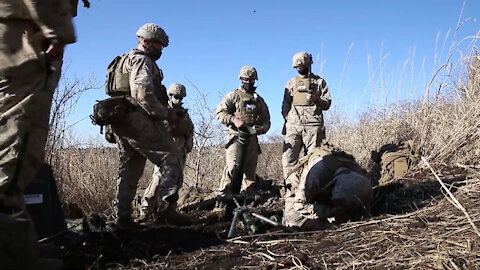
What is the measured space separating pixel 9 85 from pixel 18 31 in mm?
315

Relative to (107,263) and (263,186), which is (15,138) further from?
(263,186)

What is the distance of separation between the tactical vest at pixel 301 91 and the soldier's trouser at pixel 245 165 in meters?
0.85

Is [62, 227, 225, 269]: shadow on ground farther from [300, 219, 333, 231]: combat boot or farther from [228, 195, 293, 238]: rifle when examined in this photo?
[300, 219, 333, 231]: combat boot

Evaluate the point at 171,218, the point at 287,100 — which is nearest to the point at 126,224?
the point at 171,218

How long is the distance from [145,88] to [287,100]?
11.7 ft

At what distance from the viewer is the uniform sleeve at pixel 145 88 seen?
425 cm

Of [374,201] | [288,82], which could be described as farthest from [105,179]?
[374,201]

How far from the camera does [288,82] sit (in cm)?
747

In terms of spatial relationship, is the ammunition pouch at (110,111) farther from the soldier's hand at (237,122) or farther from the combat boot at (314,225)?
the soldier's hand at (237,122)

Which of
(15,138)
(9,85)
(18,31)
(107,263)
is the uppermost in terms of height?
(18,31)

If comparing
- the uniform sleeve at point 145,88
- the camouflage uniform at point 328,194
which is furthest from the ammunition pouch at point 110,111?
the camouflage uniform at point 328,194

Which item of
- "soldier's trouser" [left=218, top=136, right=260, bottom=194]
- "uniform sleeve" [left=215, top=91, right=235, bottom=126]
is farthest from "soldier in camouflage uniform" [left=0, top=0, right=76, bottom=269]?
"uniform sleeve" [left=215, top=91, right=235, bottom=126]

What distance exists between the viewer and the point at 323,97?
702cm

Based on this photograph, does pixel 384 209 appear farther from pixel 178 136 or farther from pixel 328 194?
pixel 178 136
